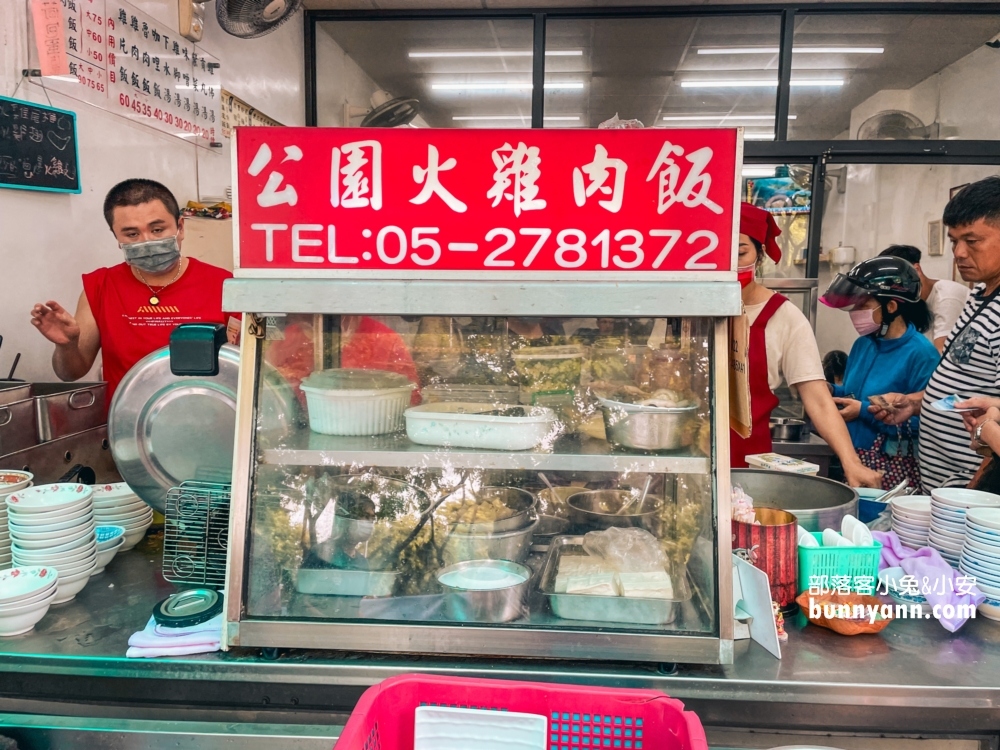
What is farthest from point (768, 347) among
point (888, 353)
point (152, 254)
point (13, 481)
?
point (13, 481)

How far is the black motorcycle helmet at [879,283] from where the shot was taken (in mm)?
3215

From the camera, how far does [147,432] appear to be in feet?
5.57

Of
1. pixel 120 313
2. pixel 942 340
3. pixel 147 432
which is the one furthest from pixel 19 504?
pixel 942 340

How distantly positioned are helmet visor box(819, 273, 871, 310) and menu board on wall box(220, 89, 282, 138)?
3.38m

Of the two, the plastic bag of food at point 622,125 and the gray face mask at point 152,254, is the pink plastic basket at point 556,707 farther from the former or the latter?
the gray face mask at point 152,254

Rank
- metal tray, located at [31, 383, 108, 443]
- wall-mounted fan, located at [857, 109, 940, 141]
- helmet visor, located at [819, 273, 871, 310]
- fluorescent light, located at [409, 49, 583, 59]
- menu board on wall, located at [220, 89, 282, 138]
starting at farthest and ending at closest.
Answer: fluorescent light, located at [409, 49, 583, 59] → wall-mounted fan, located at [857, 109, 940, 141] → menu board on wall, located at [220, 89, 282, 138] → helmet visor, located at [819, 273, 871, 310] → metal tray, located at [31, 383, 108, 443]

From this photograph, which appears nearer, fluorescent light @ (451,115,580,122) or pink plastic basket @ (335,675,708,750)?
pink plastic basket @ (335,675,708,750)

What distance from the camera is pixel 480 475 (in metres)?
1.65

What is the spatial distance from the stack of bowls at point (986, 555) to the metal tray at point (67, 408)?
2780mm

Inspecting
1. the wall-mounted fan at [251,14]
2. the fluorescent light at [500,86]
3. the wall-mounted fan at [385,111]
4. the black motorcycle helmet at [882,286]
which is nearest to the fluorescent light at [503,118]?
the fluorescent light at [500,86]

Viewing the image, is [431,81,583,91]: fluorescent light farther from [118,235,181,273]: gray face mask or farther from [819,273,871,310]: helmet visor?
[118,235,181,273]: gray face mask

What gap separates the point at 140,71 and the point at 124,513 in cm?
251

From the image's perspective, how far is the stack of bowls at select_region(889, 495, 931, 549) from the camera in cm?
181

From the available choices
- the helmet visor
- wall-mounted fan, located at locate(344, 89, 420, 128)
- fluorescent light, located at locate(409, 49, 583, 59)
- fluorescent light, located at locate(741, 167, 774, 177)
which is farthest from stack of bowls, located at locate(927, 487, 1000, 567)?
wall-mounted fan, located at locate(344, 89, 420, 128)
